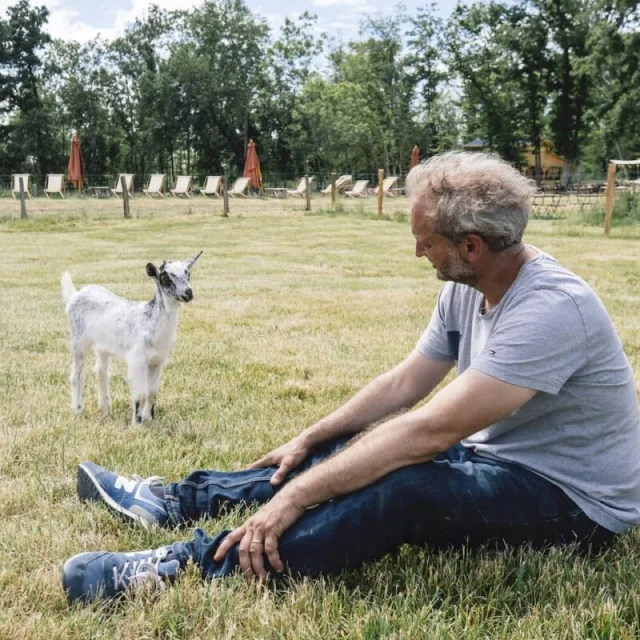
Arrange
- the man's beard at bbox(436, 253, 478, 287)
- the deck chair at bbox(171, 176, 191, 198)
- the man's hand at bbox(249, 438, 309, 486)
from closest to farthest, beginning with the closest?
the man's beard at bbox(436, 253, 478, 287), the man's hand at bbox(249, 438, 309, 486), the deck chair at bbox(171, 176, 191, 198)

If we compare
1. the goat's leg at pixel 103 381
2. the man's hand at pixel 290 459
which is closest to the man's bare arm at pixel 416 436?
the man's hand at pixel 290 459

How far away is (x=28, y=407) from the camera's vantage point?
4.97 meters

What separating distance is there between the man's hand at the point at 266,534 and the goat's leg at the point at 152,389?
7.87 ft

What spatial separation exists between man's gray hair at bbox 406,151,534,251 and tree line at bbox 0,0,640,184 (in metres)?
52.3

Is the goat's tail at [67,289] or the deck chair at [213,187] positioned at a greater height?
the deck chair at [213,187]

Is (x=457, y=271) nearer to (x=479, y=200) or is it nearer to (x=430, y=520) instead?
(x=479, y=200)

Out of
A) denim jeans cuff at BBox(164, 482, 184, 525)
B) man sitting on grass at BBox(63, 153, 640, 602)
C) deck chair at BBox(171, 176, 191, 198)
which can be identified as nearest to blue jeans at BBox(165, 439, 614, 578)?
man sitting on grass at BBox(63, 153, 640, 602)

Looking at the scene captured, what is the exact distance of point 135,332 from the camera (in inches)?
189

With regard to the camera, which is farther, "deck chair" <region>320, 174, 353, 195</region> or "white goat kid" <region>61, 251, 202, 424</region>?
"deck chair" <region>320, 174, 353, 195</region>

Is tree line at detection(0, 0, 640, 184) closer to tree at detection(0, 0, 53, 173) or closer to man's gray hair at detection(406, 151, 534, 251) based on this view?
tree at detection(0, 0, 53, 173)

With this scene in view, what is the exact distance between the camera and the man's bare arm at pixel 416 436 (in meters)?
2.37

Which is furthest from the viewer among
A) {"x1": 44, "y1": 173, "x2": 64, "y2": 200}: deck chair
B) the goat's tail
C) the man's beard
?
{"x1": 44, "y1": 173, "x2": 64, "y2": 200}: deck chair

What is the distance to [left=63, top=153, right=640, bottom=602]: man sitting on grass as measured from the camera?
7.88ft

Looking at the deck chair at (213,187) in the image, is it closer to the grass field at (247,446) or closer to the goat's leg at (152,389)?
the grass field at (247,446)
